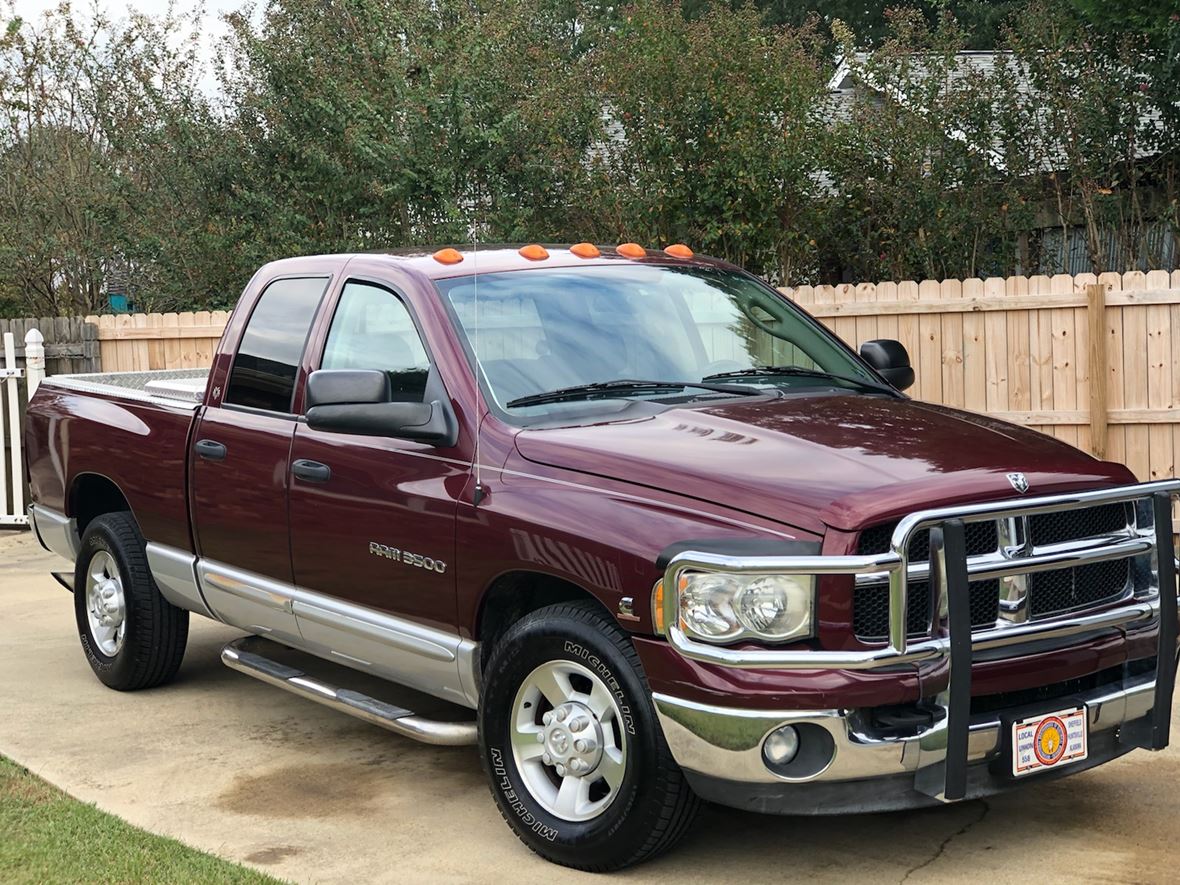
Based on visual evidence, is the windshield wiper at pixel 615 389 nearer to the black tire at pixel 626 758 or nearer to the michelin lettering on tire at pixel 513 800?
the black tire at pixel 626 758

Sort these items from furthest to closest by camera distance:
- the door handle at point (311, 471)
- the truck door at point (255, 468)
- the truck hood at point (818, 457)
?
the truck door at point (255, 468)
the door handle at point (311, 471)
the truck hood at point (818, 457)

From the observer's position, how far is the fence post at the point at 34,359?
1289cm

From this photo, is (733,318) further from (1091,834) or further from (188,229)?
(188,229)

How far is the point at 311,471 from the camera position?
225 inches

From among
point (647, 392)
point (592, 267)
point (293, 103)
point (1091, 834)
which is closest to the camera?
point (1091, 834)

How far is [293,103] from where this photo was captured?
15945 mm

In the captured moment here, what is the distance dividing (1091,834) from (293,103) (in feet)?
42.5

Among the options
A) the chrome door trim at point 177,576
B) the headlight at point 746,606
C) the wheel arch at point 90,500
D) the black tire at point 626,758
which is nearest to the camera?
the headlight at point 746,606

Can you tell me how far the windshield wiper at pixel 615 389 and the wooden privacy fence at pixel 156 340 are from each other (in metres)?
8.98

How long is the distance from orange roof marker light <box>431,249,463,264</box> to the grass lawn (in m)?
2.31

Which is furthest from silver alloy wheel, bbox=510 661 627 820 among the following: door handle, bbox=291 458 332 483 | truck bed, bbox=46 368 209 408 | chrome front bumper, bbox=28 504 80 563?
chrome front bumper, bbox=28 504 80 563

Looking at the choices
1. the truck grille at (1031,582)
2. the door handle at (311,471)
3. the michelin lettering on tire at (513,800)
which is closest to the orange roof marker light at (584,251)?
the door handle at (311,471)

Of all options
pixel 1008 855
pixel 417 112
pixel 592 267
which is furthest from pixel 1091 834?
pixel 417 112

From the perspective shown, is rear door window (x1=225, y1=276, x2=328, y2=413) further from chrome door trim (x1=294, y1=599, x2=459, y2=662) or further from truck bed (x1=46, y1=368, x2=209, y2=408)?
chrome door trim (x1=294, y1=599, x2=459, y2=662)
